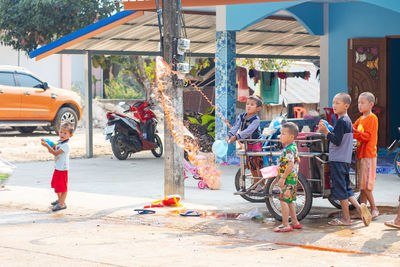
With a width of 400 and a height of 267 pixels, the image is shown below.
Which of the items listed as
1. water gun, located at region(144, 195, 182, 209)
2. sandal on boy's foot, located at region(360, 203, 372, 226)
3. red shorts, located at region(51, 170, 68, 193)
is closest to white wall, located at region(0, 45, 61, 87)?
red shorts, located at region(51, 170, 68, 193)

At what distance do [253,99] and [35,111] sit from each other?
12.8 meters

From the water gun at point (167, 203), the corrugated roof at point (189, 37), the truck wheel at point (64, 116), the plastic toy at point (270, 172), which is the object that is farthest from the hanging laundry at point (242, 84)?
the plastic toy at point (270, 172)

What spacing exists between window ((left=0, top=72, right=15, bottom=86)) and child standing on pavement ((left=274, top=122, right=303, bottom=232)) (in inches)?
572

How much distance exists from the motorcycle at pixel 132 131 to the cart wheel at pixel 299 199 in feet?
25.1

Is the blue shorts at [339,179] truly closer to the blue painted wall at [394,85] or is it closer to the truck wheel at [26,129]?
the blue painted wall at [394,85]

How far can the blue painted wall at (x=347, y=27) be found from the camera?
16.3 m

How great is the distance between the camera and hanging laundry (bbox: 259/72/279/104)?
20672 mm

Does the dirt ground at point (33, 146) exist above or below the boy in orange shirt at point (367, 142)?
below

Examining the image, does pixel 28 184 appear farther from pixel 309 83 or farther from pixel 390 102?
pixel 309 83

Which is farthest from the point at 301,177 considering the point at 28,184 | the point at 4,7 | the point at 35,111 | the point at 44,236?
the point at 4,7

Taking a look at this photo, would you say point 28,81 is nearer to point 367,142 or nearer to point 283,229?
point 367,142

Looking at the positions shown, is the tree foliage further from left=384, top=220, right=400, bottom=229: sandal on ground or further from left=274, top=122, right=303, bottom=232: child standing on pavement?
left=384, top=220, right=400, bottom=229: sandal on ground

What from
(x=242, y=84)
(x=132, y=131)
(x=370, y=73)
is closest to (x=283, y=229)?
(x=132, y=131)

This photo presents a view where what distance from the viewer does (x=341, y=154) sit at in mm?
8648
